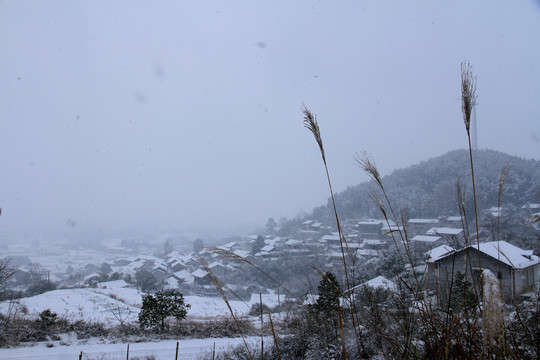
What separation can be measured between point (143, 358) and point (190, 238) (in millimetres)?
61350

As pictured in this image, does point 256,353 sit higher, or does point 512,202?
point 512,202

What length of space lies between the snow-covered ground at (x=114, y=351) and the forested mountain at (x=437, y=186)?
27470mm

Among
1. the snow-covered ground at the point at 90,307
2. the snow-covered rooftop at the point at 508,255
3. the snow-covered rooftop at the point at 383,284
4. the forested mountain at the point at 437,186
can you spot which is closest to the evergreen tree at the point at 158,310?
the snow-covered ground at the point at 90,307

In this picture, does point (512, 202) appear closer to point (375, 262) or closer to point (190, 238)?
point (375, 262)

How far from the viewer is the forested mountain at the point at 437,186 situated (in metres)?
30.7

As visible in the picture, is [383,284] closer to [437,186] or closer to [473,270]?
[473,270]

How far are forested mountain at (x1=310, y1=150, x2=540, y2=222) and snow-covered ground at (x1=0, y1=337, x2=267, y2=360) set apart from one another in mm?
27470

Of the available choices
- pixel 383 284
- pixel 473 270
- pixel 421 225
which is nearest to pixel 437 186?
pixel 421 225

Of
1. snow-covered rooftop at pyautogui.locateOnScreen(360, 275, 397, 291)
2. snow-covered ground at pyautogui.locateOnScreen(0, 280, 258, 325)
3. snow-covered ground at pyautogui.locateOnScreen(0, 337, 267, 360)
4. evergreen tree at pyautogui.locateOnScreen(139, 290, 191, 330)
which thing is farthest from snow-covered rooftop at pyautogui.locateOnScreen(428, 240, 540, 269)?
snow-covered ground at pyautogui.locateOnScreen(0, 280, 258, 325)

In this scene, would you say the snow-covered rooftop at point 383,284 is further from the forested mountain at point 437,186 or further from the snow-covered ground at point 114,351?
the forested mountain at point 437,186

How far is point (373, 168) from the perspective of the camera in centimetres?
141

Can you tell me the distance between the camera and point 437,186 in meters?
41.8

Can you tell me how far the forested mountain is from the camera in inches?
1207

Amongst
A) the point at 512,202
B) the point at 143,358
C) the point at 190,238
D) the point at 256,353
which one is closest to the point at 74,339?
the point at 143,358
